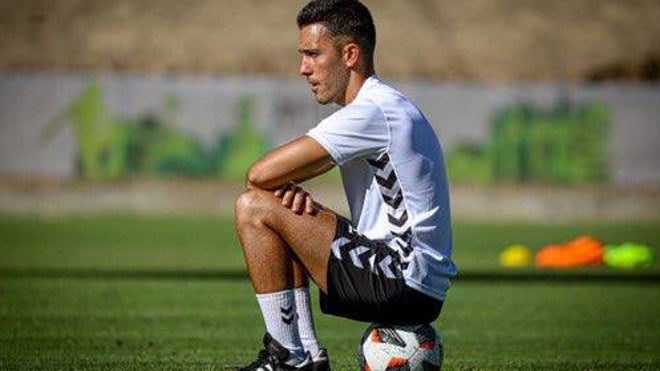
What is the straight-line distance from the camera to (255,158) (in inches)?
1580

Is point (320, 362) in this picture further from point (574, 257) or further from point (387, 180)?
point (574, 257)

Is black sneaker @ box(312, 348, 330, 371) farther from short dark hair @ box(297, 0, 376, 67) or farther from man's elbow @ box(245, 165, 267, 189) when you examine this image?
short dark hair @ box(297, 0, 376, 67)

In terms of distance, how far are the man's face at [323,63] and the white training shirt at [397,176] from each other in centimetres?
16

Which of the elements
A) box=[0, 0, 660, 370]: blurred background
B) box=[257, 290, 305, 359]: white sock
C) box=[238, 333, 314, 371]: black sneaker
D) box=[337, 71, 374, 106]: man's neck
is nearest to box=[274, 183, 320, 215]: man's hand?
box=[257, 290, 305, 359]: white sock

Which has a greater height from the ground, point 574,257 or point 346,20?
point 346,20

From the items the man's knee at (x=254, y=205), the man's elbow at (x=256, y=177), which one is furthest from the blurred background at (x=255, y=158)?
the man's elbow at (x=256, y=177)

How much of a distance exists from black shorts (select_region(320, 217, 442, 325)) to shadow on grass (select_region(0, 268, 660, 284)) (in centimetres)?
1034

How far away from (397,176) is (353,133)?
0.36 metres

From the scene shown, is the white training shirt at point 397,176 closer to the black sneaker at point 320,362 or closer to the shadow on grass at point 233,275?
the black sneaker at point 320,362

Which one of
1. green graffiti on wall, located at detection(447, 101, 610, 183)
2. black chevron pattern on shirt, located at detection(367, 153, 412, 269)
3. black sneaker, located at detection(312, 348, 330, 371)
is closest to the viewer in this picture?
black chevron pattern on shirt, located at detection(367, 153, 412, 269)

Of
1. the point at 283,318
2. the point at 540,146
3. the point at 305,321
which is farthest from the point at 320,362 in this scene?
the point at 540,146

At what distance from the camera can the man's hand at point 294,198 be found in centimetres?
855

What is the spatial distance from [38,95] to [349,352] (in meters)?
29.1

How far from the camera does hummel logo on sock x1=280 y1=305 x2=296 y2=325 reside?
883cm
